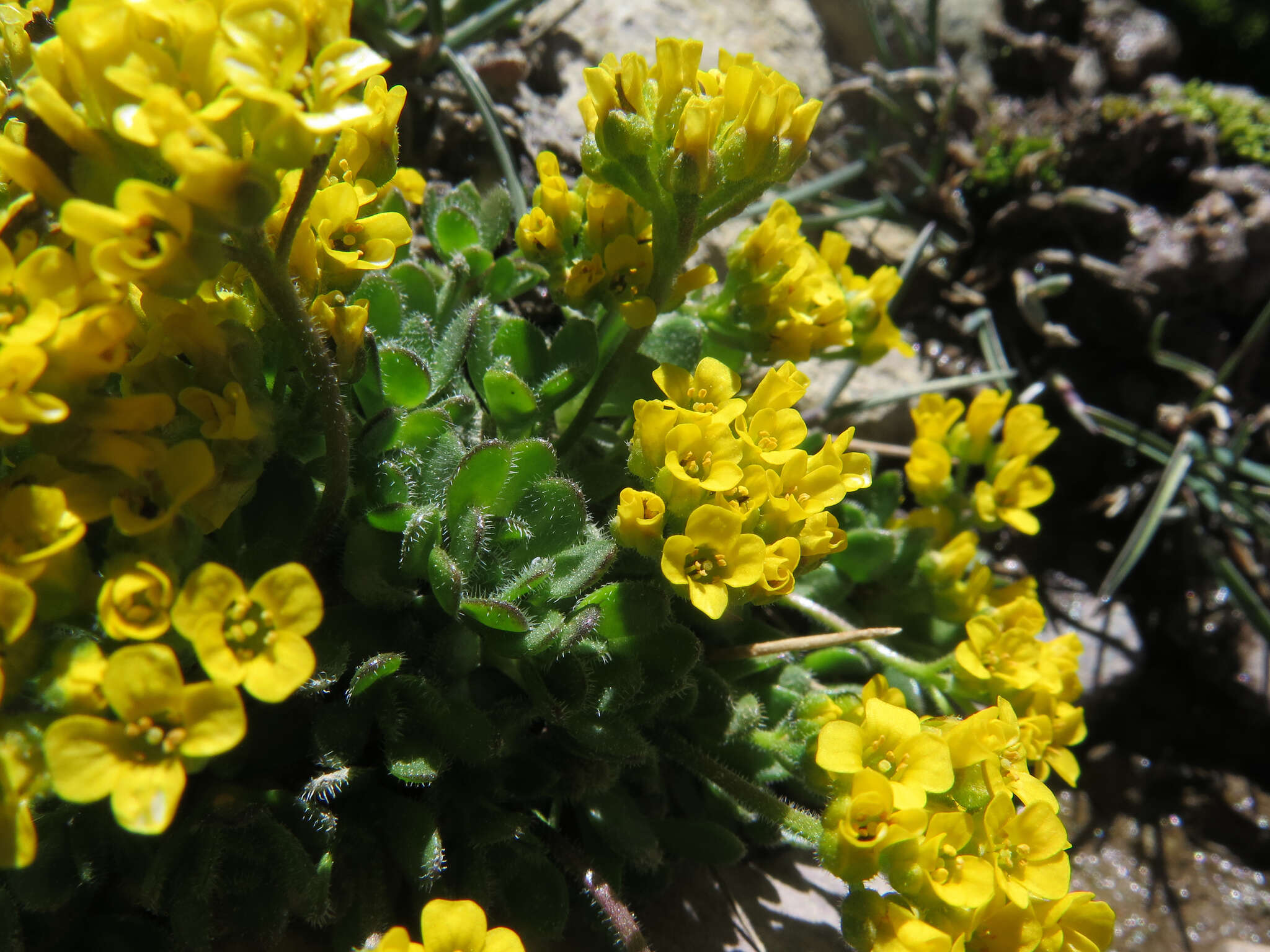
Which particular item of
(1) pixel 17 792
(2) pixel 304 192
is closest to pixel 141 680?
(1) pixel 17 792

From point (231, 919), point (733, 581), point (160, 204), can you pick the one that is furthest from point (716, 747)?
point (160, 204)

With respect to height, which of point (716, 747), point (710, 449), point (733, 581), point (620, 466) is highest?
point (710, 449)

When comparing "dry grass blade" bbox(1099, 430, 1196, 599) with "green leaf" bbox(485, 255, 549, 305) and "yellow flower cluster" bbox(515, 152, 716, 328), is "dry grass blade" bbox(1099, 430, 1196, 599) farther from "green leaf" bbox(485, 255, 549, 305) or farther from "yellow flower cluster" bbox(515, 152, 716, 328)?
"green leaf" bbox(485, 255, 549, 305)

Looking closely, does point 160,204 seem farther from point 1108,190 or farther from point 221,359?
point 1108,190

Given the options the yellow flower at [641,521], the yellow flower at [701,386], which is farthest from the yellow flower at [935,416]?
the yellow flower at [641,521]

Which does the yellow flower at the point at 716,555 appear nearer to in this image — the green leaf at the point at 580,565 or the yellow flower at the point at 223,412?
the green leaf at the point at 580,565

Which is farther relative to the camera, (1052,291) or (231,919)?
(1052,291)

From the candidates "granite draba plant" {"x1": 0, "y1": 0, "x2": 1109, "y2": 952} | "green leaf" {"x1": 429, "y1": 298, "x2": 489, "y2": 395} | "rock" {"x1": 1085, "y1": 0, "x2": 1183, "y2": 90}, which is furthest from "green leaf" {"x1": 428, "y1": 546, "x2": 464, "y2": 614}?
"rock" {"x1": 1085, "y1": 0, "x2": 1183, "y2": 90}

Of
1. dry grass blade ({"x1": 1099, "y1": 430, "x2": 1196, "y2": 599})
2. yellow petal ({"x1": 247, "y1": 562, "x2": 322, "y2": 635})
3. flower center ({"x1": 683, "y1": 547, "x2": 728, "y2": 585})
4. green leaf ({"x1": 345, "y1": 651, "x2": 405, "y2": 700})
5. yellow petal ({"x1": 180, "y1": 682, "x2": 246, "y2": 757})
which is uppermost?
yellow petal ({"x1": 247, "y1": 562, "x2": 322, "y2": 635})
